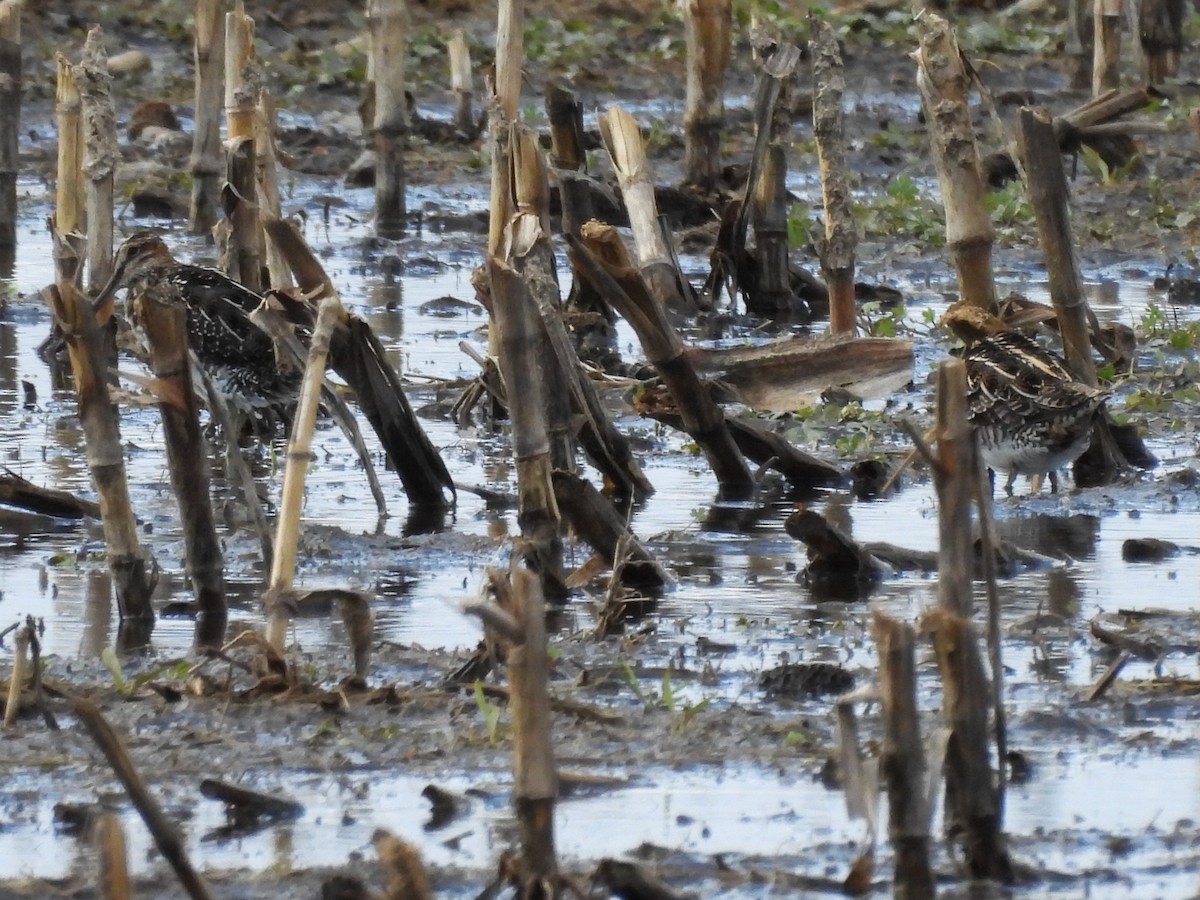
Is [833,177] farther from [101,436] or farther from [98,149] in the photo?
[101,436]

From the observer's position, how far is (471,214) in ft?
50.6

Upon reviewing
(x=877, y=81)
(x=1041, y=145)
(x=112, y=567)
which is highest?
(x=877, y=81)

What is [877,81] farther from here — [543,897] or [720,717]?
[543,897]

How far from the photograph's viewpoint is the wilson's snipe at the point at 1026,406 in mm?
7379

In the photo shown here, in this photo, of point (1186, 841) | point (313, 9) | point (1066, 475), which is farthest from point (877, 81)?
point (1186, 841)

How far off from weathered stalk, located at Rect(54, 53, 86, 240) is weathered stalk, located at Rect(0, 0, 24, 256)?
1.50 metres

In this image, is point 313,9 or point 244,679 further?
point 313,9

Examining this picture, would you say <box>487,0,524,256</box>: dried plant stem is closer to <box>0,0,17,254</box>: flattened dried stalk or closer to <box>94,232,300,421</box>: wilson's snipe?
<box>94,232,300,421</box>: wilson's snipe

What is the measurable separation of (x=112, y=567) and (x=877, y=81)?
1627 centimetres

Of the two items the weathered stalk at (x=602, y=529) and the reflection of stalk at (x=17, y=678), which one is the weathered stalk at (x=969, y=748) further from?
the weathered stalk at (x=602, y=529)

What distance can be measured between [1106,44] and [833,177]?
24.8ft

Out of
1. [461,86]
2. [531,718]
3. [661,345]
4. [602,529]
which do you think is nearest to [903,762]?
[531,718]

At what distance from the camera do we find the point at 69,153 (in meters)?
10.5

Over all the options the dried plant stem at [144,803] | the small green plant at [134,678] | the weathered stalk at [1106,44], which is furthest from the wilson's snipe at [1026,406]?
the weathered stalk at [1106,44]
